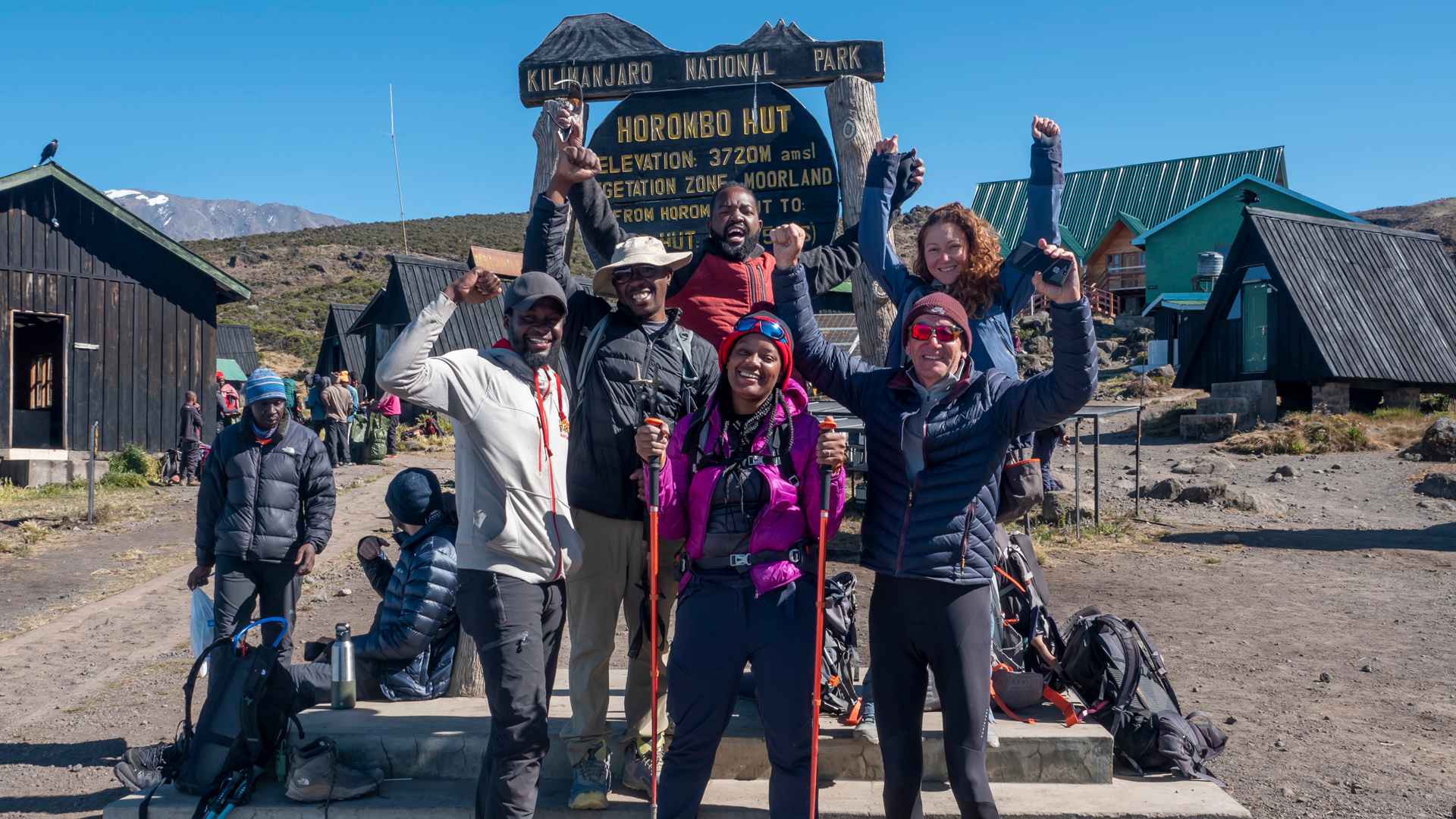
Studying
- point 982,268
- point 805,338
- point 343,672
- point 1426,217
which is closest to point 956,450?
point 805,338

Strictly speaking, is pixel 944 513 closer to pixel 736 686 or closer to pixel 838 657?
pixel 736 686

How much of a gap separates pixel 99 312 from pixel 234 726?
55.0 ft

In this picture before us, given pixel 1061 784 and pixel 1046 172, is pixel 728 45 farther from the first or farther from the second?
pixel 1061 784

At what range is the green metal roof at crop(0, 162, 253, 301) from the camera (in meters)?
17.5

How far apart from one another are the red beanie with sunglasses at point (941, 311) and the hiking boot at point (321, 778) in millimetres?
2784

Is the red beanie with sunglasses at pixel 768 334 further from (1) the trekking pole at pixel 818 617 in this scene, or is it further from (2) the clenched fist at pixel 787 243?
(2) the clenched fist at pixel 787 243

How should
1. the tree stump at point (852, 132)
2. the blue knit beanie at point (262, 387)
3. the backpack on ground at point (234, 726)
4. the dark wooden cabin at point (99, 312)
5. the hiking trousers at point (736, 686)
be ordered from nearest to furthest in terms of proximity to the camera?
1. the hiking trousers at point (736, 686)
2. the backpack on ground at point (234, 726)
3. the blue knit beanie at point (262, 387)
4. the tree stump at point (852, 132)
5. the dark wooden cabin at point (99, 312)

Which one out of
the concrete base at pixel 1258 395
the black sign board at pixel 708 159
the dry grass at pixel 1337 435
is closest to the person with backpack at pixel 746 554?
the black sign board at pixel 708 159

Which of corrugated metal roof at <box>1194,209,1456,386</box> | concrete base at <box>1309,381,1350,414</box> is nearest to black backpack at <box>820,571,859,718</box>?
corrugated metal roof at <box>1194,209,1456,386</box>

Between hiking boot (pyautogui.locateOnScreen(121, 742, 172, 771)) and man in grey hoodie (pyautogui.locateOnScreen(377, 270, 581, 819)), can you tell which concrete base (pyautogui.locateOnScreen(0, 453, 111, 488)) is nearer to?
hiking boot (pyautogui.locateOnScreen(121, 742, 172, 771))

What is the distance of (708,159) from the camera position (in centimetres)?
684

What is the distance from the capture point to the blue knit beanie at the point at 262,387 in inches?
222

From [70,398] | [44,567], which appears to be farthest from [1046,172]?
[70,398]

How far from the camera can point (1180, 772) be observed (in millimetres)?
4629
